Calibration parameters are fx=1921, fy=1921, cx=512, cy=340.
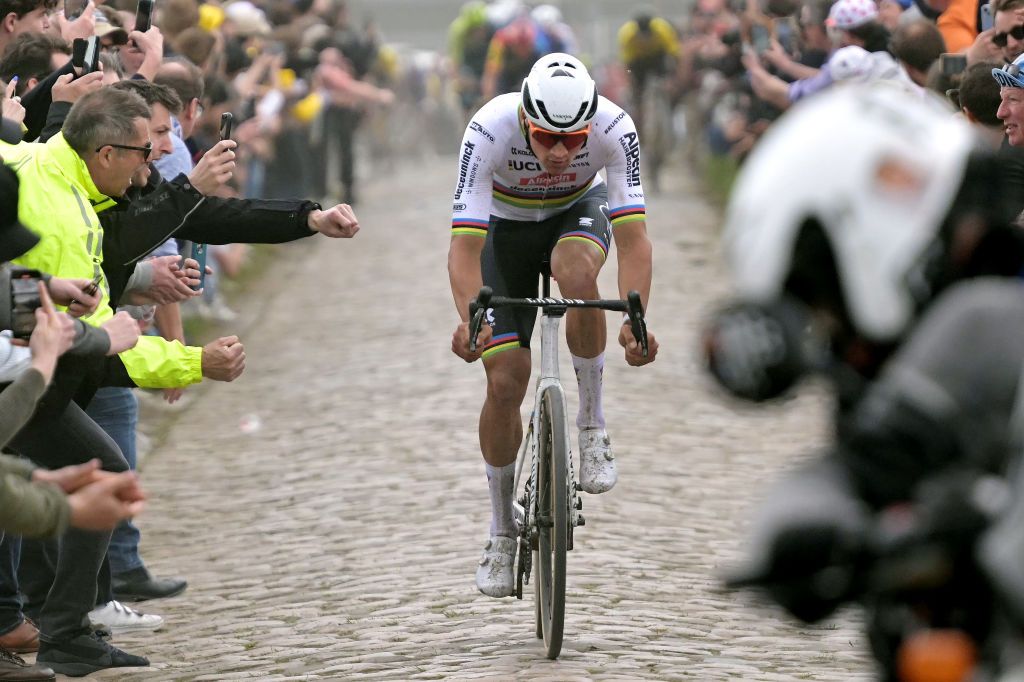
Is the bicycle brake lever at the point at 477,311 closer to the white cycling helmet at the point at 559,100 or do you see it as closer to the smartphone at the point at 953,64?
the white cycling helmet at the point at 559,100

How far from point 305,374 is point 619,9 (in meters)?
39.1

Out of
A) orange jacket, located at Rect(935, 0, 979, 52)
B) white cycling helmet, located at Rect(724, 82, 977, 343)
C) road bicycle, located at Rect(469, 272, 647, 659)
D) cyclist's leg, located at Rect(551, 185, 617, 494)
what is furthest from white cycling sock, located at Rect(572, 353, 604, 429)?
orange jacket, located at Rect(935, 0, 979, 52)

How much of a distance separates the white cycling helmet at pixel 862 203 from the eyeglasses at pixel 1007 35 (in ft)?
23.2

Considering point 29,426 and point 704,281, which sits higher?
point 29,426

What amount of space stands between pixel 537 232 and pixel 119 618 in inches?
94.3

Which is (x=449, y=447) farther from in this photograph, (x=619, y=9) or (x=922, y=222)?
(x=619, y=9)

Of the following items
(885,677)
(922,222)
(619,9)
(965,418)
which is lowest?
(619,9)

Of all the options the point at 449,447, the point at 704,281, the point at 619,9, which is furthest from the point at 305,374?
the point at 619,9

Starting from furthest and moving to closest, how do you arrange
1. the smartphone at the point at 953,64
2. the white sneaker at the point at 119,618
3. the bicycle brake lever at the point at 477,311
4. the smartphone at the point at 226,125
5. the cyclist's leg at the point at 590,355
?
the smartphone at the point at 953,64 → the smartphone at the point at 226,125 → the white sneaker at the point at 119,618 → the cyclist's leg at the point at 590,355 → the bicycle brake lever at the point at 477,311

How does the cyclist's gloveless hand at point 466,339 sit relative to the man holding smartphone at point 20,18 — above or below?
below

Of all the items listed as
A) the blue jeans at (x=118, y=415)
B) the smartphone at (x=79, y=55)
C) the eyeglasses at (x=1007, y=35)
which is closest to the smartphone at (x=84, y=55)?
the smartphone at (x=79, y=55)

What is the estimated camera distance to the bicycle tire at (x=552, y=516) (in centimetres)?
693

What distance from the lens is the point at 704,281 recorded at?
17.9 meters

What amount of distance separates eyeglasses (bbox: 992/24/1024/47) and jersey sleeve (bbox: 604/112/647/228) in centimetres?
300
